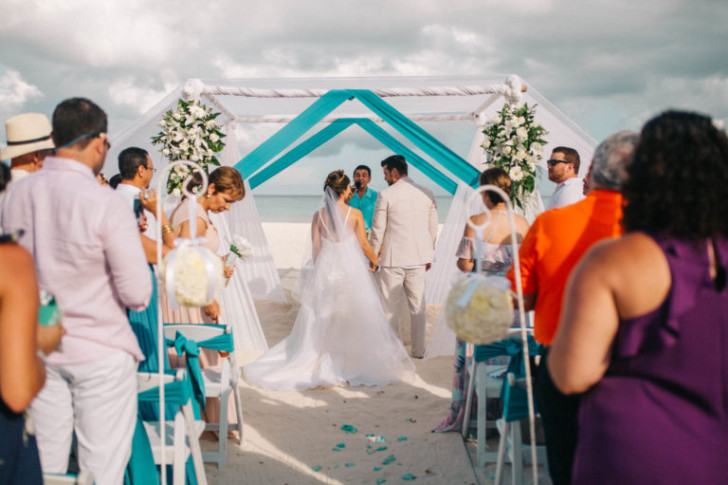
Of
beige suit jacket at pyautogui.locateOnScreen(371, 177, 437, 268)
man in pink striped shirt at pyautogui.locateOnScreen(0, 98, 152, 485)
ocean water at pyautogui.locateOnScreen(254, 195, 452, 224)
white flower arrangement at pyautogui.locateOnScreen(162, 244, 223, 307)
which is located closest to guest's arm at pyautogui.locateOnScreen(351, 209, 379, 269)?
beige suit jacket at pyautogui.locateOnScreen(371, 177, 437, 268)

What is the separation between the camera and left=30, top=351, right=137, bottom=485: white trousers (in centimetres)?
199

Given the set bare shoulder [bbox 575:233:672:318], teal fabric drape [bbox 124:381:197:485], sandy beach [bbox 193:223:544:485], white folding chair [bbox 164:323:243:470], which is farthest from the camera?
sandy beach [bbox 193:223:544:485]

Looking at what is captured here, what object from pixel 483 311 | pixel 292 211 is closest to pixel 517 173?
pixel 483 311

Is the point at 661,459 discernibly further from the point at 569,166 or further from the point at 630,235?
the point at 569,166

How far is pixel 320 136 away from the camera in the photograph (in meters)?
6.41

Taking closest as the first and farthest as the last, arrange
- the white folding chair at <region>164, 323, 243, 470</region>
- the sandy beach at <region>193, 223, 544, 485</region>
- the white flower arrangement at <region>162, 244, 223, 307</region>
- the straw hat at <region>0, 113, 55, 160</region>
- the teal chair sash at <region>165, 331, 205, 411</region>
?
the white flower arrangement at <region>162, 244, 223, 307</region> → the straw hat at <region>0, 113, 55, 160</region> → the teal chair sash at <region>165, 331, 205, 411</region> → the white folding chair at <region>164, 323, 243, 470</region> → the sandy beach at <region>193, 223, 544, 485</region>

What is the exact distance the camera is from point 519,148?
16.8 ft

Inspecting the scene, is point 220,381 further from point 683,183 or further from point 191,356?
point 683,183

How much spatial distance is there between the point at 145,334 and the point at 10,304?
1522 millimetres

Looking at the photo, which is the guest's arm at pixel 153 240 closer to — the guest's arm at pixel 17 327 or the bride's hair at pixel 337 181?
the guest's arm at pixel 17 327

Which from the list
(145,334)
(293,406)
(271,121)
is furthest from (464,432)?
(271,121)

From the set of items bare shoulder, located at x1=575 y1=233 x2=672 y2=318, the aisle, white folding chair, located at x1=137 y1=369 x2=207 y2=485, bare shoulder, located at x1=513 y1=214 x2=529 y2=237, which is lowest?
the aisle

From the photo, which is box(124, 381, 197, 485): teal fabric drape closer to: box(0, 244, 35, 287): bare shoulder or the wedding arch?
box(0, 244, 35, 287): bare shoulder

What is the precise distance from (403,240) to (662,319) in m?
4.68
